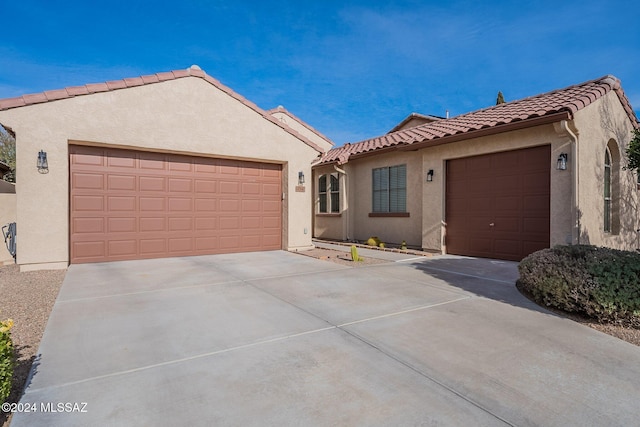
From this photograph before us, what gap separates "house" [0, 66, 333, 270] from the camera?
7387 mm

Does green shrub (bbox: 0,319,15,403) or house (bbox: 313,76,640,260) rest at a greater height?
house (bbox: 313,76,640,260)

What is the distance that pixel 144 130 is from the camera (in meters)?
8.48

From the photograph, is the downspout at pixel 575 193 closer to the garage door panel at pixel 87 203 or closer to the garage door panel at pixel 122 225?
the garage door panel at pixel 122 225

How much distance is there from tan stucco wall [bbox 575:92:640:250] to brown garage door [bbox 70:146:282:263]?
26.0 ft

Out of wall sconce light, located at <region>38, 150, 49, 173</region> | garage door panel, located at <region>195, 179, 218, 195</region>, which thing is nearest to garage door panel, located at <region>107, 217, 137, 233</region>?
wall sconce light, located at <region>38, 150, 49, 173</region>

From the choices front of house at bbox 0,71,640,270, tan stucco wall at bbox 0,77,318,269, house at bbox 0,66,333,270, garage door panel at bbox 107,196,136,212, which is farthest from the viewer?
garage door panel at bbox 107,196,136,212

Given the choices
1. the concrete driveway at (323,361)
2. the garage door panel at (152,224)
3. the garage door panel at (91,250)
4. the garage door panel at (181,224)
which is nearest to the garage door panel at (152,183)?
the garage door panel at (152,224)

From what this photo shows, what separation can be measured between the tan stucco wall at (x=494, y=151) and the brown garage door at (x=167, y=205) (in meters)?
4.68

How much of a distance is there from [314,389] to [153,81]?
8480mm

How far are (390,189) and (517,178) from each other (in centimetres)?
439

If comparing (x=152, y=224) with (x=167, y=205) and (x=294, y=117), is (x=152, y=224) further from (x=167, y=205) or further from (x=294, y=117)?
(x=294, y=117)

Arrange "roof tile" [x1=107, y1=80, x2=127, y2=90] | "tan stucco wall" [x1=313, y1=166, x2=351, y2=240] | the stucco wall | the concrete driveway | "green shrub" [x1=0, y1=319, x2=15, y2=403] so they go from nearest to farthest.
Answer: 1. "green shrub" [x1=0, y1=319, x2=15, y2=403]
2. the concrete driveway
3. "roof tile" [x1=107, y1=80, x2=127, y2=90]
4. the stucco wall
5. "tan stucco wall" [x1=313, y1=166, x2=351, y2=240]

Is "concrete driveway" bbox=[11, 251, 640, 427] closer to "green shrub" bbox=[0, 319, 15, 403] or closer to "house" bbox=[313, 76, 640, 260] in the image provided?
"green shrub" bbox=[0, 319, 15, 403]

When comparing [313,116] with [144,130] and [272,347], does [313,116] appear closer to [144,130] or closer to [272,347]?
[144,130]
